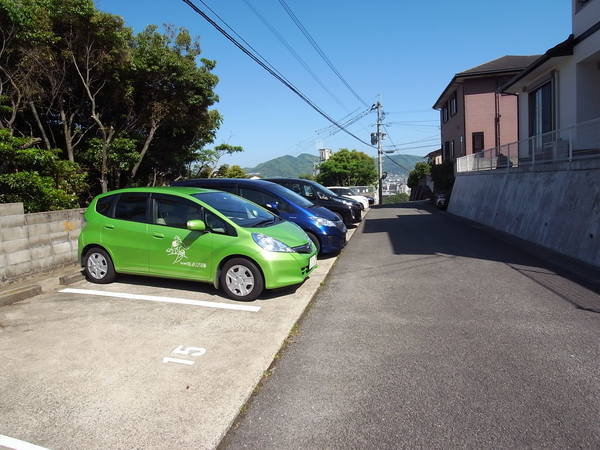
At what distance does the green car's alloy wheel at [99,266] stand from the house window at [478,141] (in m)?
24.4

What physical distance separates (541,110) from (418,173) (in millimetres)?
25480

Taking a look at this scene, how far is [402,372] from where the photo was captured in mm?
3533

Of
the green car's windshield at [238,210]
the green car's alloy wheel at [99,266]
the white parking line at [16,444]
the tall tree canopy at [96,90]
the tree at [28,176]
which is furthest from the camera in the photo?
the tall tree canopy at [96,90]

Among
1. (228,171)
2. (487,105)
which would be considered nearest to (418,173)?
(487,105)

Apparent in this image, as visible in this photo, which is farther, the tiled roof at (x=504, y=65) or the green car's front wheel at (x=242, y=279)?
the tiled roof at (x=504, y=65)

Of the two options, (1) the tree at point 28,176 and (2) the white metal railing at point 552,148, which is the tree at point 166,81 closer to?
(1) the tree at point 28,176

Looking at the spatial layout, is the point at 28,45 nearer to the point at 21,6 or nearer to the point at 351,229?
the point at 21,6

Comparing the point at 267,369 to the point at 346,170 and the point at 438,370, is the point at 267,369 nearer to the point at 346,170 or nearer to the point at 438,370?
the point at 438,370

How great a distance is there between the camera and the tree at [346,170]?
64.8 meters

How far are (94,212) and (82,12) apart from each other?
5.79 meters

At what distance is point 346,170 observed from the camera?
64.6 meters

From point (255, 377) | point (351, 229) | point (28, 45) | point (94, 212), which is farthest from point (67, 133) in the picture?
point (255, 377)

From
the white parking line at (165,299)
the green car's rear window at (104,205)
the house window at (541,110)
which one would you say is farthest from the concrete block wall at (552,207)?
the green car's rear window at (104,205)

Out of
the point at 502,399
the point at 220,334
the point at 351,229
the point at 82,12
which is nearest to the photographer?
the point at 502,399
